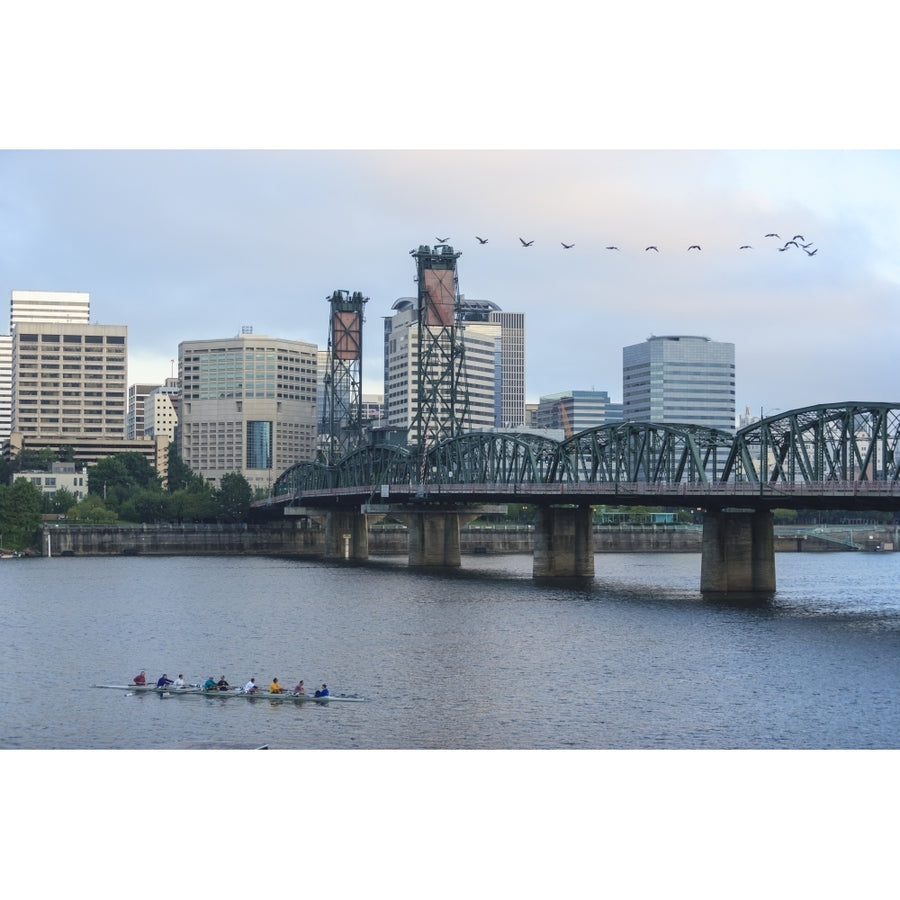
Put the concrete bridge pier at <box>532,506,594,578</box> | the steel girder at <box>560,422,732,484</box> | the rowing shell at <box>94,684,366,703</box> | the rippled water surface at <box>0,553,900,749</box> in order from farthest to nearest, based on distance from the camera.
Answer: the concrete bridge pier at <box>532,506,594,578</box>
the steel girder at <box>560,422,732,484</box>
the rowing shell at <box>94,684,366,703</box>
the rippled water surface at <box>0,553,900,749</box>

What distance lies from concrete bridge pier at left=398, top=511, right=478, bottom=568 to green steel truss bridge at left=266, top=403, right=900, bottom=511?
301 cm

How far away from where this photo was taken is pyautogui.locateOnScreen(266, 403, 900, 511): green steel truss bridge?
358 feet

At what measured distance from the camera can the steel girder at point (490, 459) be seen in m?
160

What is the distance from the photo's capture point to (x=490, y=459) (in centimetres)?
16912

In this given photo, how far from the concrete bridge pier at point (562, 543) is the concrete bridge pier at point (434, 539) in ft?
102

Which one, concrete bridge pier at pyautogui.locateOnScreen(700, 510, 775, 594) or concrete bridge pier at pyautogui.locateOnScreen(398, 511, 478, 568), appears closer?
concrete bridge pier at pyautogui.locateOnScreen(700, 510, 775, 594)

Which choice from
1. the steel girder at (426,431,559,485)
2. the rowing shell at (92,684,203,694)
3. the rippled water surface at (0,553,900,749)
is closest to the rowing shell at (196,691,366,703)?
the rippled water surface at (0,553,900,749)

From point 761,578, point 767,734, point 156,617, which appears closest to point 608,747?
point 767,734

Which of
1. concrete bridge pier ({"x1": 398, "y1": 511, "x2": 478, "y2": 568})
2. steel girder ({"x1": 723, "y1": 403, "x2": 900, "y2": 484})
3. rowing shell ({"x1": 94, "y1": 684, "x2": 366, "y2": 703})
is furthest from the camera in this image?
concrete bridge pier ({"x1": 398, "y1": 511, "x2": 478, "y2": 568})

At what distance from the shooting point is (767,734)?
63.6 metres

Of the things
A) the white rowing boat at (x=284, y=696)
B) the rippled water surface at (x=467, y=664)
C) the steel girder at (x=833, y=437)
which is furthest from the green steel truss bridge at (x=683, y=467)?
the white rowing boat at (x=284, y=696)

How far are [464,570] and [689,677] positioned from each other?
336ft

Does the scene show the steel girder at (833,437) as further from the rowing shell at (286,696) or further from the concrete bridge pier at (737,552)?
the rowing shell at (286,696)

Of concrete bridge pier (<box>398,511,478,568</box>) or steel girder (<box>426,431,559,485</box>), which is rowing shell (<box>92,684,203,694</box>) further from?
concrete bridge pier (<box>398,511,478,568</box>)
